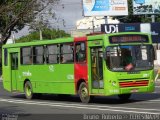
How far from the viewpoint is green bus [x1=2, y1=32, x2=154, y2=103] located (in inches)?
794

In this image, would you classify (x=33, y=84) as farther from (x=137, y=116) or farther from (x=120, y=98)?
(x=137, y=116)

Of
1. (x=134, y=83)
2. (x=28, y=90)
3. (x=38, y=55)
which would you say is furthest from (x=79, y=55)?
(x=28, y=90)

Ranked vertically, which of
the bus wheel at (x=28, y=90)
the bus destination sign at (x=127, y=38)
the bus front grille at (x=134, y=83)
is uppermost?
the bus destination sign at (x=127, y=38)

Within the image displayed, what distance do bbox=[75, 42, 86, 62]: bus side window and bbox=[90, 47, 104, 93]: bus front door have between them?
1.62 ft

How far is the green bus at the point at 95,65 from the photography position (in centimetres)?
2016

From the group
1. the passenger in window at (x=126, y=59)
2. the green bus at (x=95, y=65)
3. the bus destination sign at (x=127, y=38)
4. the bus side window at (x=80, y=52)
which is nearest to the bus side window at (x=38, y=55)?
the green bus at (x=95, y=65)

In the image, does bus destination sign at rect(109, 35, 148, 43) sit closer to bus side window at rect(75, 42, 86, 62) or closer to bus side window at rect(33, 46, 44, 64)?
bus side window at rect(75, 42, 86, 62)

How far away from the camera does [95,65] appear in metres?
20.8

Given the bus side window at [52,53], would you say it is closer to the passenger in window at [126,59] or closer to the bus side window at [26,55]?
the bus side window at [26,55]

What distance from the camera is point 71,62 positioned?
72.8ft

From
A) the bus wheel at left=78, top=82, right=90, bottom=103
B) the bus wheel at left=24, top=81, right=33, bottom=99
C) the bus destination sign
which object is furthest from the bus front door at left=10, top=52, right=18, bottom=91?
the bus destination sign

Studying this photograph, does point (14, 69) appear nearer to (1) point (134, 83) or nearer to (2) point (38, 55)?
(2) point (38, 55)

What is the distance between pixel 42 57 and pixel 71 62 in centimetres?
245

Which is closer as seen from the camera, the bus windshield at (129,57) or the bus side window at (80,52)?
the bus windshield at (129,57)
